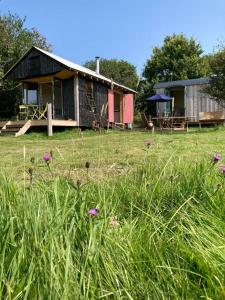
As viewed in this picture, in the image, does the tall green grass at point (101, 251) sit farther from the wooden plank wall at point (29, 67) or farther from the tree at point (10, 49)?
the tree at point (10, 49)

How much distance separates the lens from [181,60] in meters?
40.0

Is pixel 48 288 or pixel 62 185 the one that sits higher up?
pixel 62 185

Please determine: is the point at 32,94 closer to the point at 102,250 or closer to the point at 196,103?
the point at 196,103

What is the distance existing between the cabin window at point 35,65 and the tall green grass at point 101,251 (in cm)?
2055

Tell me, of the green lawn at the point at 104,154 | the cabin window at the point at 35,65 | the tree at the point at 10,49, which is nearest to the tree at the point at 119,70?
the tree at the point at 10,49

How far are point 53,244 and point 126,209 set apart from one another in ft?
3.16

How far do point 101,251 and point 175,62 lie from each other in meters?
39.4

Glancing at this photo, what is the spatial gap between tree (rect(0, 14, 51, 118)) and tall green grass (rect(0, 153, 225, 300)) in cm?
2544

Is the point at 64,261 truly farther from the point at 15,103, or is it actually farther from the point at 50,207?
the point at 15,103

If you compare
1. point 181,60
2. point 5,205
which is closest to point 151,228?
point 5,205

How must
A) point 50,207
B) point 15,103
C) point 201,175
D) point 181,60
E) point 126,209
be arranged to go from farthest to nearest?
point 181,60
point 15,103
point 201,175
point 126,209
point 50,207

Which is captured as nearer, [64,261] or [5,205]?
[64,261]

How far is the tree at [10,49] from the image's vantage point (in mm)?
27930

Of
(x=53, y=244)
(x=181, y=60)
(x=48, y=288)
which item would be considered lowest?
(x=48, y=288)
